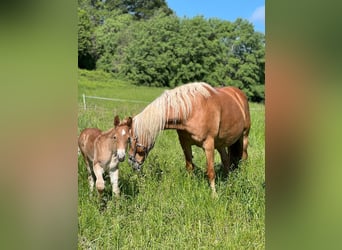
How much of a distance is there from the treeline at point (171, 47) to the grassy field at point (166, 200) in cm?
8

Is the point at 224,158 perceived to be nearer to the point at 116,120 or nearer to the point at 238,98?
the point at 238,98

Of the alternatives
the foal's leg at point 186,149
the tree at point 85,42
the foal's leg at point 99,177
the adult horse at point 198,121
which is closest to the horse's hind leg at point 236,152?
the adult horse at point 198,121

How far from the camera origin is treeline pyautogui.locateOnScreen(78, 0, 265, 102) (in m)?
1.64

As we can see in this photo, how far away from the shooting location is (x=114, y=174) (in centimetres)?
169

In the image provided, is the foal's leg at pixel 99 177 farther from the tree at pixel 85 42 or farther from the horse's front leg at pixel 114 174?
the tree at pixel 85 42

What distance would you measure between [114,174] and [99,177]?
70 mm

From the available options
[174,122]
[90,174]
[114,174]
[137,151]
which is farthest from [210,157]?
[90,174]

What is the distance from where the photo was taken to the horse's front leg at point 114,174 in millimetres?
1673

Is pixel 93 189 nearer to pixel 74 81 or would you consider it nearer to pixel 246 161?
pixel 74 81

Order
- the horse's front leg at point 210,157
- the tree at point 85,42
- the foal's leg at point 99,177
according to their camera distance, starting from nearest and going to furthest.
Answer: the tree at point 85,42 < the foal's leg at point 99,177 < the horse's front leg at point 210,157

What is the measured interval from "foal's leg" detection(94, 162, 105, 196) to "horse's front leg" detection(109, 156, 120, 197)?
0.04 metres
